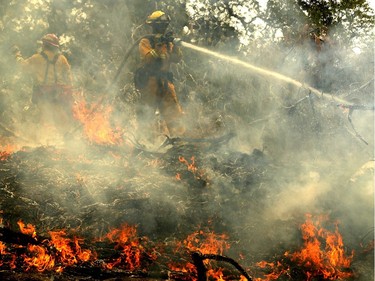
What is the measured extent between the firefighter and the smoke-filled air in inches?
1.5

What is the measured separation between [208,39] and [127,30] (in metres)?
4.06

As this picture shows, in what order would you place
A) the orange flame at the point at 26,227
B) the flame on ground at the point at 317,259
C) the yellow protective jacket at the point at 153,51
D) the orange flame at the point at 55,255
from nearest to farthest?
the orange flame at the point at 55,255 < the flame on ground at the point at 317,259 < the orange flame at the point at 26,227 < the yellow protective jacket at the point at 153,51

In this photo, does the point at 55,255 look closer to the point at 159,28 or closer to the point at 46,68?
the point at 46,68

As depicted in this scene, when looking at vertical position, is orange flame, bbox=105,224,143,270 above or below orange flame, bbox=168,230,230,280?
above

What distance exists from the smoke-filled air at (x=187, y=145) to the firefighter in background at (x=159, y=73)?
4cm

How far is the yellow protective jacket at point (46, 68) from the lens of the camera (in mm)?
9039

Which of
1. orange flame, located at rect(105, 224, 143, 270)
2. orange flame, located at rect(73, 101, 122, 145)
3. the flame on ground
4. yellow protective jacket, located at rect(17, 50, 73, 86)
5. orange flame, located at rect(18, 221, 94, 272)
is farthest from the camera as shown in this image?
yellow protective jacket, located at rect(17, 50, 73, 86)

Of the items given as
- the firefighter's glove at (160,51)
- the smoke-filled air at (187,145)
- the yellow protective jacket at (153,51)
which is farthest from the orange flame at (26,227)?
the firefighter's glove at (160,51)

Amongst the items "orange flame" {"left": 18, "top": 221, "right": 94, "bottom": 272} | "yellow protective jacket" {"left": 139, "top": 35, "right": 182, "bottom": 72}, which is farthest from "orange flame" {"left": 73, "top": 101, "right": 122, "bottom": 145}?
"orange flame" {"left": 18, "top": 221, "right": 94, "bottom": 272}

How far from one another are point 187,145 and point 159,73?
2679 millimetres

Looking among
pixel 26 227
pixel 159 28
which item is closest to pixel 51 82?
pixel 159 28

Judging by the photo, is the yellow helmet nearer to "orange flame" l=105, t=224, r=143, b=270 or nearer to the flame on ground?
"orange flame" l=105, t=224, r=143, b=270

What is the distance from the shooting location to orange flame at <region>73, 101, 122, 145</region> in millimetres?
8656

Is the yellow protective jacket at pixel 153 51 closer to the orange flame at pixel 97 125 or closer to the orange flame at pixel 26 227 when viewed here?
the orange flame at pixel 97 125
